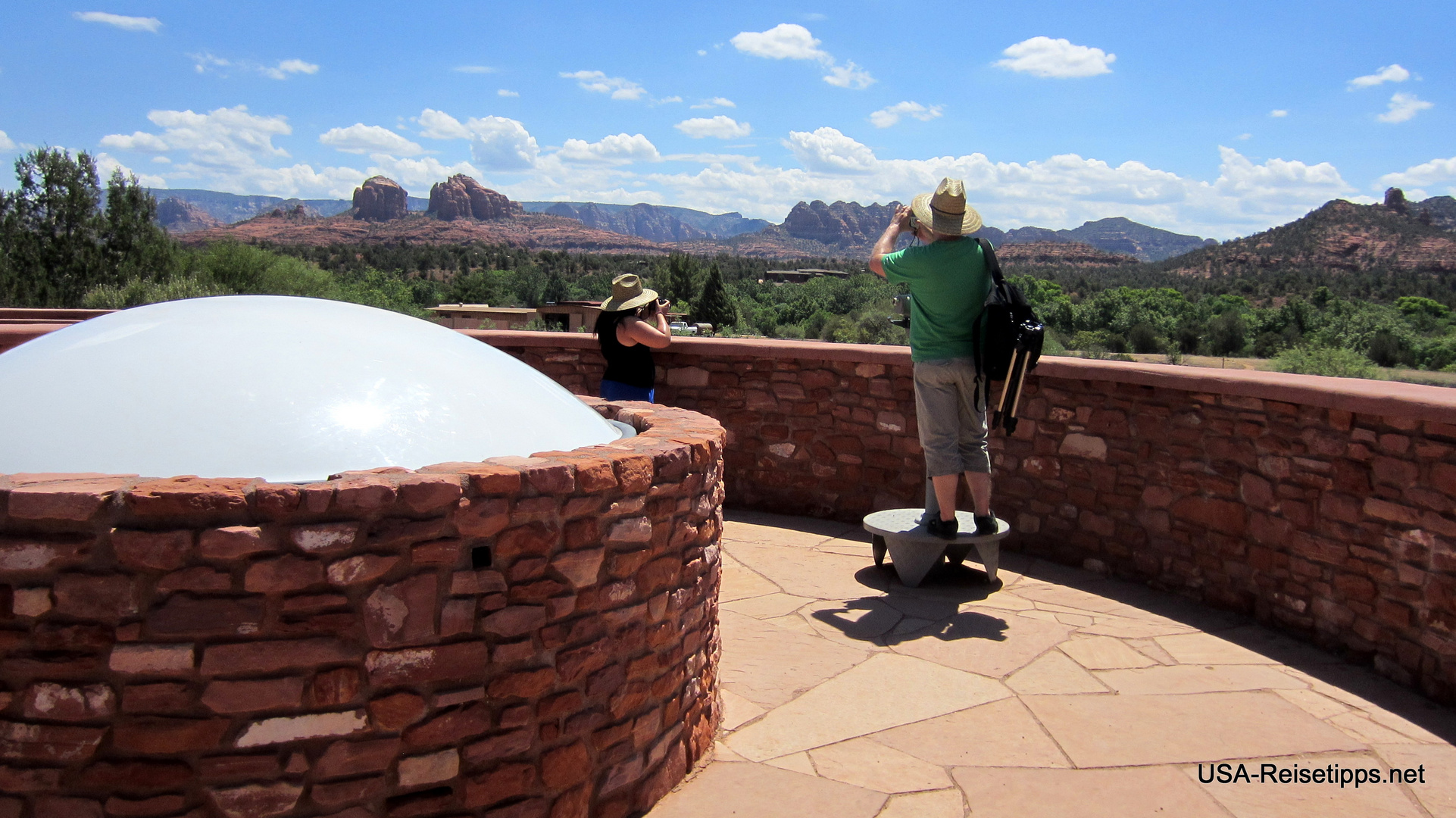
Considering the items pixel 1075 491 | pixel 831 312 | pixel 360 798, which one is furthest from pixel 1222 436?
pixel 831 312

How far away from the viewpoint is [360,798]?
2143mm

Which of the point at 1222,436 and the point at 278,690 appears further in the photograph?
the point at 1222,436

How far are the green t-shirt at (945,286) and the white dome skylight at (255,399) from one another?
2047 mm


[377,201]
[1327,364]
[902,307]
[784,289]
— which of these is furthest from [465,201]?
[902,307]

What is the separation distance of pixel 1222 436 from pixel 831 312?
106ft

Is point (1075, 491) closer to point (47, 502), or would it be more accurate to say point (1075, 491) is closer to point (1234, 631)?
point (1234, 631)

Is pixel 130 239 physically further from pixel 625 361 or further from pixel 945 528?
pixel 945 528

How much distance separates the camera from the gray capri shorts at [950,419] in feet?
14.9

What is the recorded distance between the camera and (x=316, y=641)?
81.0 inches

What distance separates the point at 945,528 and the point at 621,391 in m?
1.99

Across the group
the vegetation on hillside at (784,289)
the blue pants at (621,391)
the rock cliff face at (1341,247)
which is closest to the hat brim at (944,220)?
the blue pants at (621,391)

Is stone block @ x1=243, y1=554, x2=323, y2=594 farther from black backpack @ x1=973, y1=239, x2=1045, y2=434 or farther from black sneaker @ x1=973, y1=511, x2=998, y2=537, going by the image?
black sneaker @ x1=973, y1=511, x2=998, y2=537

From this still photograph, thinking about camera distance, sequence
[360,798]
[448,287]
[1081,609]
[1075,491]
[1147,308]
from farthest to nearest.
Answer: [448,287], [1147,308], [1075,491], [1081,609], [360,798]

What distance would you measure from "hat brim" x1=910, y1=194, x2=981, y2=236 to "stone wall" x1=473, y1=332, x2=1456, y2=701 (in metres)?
1.08
